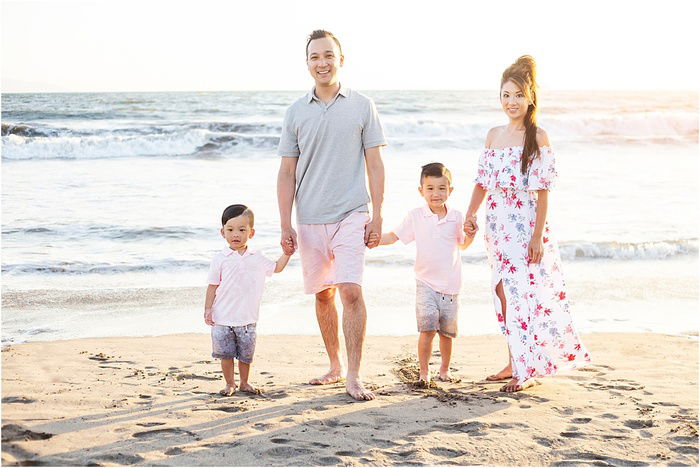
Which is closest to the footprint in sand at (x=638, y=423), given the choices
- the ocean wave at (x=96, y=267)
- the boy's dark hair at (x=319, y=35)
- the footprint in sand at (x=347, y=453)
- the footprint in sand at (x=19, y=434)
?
the footprint in sand at (x=347, y=453)

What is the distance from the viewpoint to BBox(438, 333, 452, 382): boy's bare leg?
195 inches

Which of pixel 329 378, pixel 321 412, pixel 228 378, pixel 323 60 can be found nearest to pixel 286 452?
pixel 321 412

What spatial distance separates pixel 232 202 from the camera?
1260 cm

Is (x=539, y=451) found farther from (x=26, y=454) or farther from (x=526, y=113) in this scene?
(x=26, y=454)

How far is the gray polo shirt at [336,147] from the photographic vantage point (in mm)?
4645

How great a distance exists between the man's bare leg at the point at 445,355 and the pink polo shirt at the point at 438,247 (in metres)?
0.32

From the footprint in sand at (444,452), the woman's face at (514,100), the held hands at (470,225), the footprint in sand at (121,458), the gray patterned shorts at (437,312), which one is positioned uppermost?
the woman's face at (514,100)

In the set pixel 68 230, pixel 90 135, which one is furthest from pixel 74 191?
pixel 90 135

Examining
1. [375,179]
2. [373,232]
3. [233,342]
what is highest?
[375,179]

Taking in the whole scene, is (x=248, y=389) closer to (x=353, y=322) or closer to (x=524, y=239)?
(x=353, y=322)

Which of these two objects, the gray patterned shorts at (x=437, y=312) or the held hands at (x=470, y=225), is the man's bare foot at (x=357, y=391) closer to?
the gray patterned shorts at (x=437, y=312)

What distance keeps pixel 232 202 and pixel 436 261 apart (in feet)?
26.7

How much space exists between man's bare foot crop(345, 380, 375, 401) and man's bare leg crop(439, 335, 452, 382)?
2.10 feet

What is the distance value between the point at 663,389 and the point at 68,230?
7.79m
